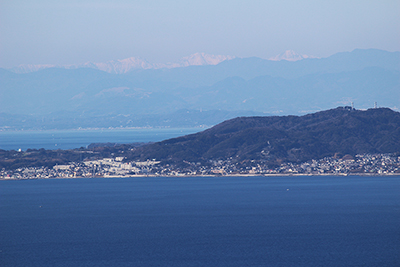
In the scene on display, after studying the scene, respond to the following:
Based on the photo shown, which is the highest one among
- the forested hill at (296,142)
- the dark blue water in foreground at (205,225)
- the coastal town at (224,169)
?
the forested hill at (296,142)

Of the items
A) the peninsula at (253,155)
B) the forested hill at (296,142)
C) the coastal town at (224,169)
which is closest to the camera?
the coastal town at (224,169)

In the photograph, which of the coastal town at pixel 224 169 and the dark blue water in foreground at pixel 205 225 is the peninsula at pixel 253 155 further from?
the dark blue water in foreground at pixel 205 225

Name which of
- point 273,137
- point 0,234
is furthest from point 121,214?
point 273,137

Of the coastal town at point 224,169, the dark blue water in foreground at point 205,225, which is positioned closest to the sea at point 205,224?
the dark blue water in foreground at point 205,225

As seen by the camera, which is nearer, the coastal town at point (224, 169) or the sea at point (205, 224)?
the sea at point (205, 224)

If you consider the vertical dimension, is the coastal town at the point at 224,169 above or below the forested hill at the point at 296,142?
below

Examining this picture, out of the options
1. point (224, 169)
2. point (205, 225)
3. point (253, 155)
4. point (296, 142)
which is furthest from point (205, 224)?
point (296, 142)

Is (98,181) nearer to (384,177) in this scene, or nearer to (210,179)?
(210,179)

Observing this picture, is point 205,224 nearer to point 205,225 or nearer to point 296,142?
point 205,225
